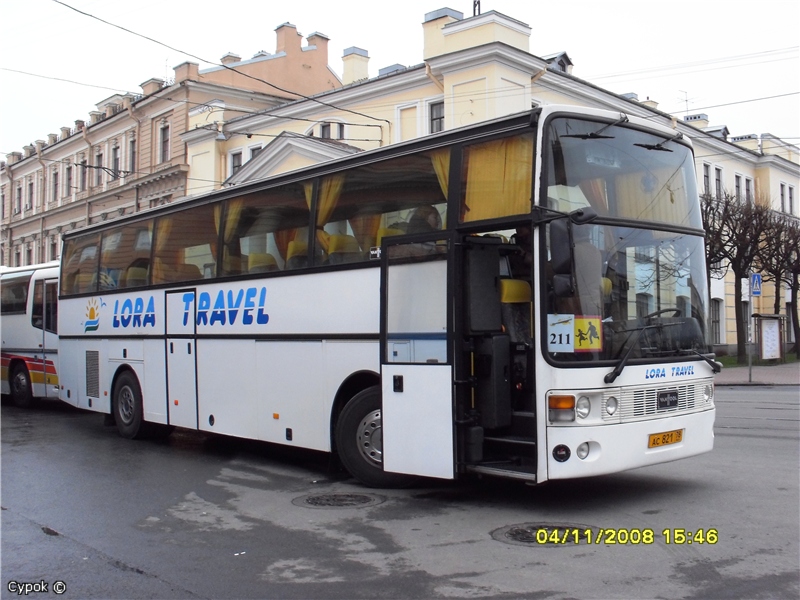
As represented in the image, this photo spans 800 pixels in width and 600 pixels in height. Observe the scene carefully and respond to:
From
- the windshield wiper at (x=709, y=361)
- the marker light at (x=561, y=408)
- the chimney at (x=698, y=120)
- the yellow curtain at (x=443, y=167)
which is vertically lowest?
the marker light at (x=561, y=408)

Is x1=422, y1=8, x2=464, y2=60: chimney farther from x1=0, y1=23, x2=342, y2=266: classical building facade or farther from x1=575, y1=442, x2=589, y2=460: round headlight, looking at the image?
x1=575, y1=442, x2=589, y2=460: round headlight

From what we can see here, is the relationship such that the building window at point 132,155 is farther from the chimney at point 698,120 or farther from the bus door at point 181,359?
the bus door at point 181,359

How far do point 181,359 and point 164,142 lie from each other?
35.7 m

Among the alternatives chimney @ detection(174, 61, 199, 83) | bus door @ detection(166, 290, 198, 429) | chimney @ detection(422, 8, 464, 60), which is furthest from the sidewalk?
chimney @ detection(174, 61, 199, 83)

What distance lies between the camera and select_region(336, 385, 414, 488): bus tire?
30.0ft

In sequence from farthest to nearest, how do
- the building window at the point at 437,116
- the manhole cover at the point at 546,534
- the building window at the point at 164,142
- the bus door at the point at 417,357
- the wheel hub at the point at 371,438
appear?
the building window at the point at 164,142 < the building window at the point at 437,116 < the wheel hub at the point at 371,438 < the bus door at the point at 417,357 < the manhole cover at the point at 546,534

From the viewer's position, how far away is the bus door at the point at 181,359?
12156 mm

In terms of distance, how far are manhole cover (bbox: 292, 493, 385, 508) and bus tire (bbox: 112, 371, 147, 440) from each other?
5.53 metres

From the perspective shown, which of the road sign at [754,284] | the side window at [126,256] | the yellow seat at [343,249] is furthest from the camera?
the road sign at [754,284]

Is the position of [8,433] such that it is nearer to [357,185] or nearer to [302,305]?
[302,305]

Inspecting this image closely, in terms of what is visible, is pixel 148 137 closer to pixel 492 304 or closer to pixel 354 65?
pixel 354 65

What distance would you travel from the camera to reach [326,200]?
998cm

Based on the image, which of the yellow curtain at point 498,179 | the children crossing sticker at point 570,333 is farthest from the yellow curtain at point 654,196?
the children crossing sticker at point 570,333

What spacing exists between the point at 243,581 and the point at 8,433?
10.4 m
